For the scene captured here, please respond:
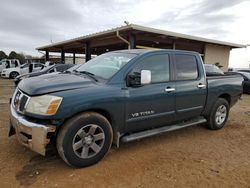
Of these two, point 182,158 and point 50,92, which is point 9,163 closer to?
point 50,92

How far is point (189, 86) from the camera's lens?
4266 mm

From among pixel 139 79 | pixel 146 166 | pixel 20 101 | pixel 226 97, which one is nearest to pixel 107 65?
pixel 139 79

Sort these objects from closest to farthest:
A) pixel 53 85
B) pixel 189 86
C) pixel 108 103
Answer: pixel 53 85 < pixel 108 103 < pixel 189 86

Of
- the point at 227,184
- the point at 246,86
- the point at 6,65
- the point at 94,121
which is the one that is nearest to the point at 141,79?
the point at 94,121

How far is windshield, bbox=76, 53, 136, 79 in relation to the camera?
358 cm

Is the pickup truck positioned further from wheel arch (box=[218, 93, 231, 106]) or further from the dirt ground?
wheel arch (box=[218, 93, 231, 106])

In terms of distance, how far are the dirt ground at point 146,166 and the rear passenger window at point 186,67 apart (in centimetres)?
135

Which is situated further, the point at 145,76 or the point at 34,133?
the point at 145,76

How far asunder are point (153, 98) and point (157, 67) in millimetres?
621

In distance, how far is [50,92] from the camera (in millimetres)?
2873

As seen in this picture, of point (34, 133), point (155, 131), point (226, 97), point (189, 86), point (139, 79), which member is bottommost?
point (155, 131)

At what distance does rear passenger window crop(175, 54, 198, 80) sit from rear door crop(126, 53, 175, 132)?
258mm

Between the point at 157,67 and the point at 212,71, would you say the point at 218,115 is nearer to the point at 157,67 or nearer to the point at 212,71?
the point at 157,67

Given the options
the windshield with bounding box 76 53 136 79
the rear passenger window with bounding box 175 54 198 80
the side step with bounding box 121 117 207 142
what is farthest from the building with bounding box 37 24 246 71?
the side step with bounding box 121 117 207 142
